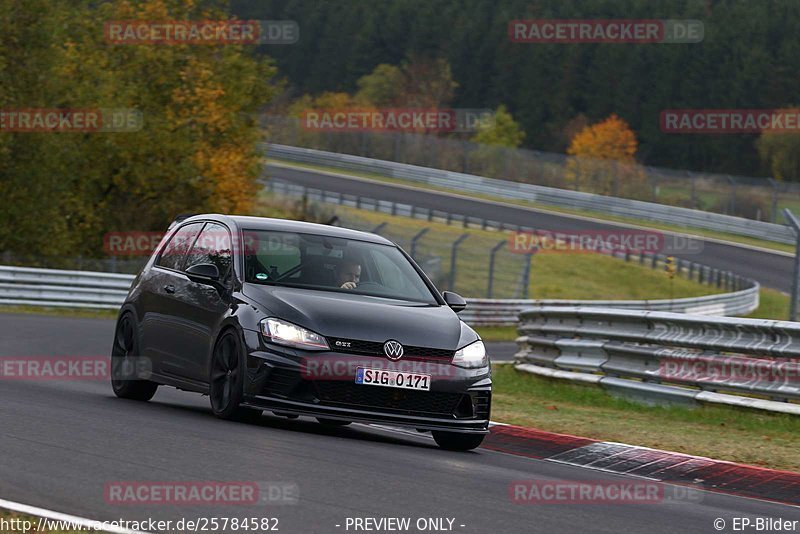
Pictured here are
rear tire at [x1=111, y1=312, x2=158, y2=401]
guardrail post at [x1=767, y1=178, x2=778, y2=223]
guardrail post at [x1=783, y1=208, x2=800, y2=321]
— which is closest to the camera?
rear tire at [x1=111, y1=312, x2=158, y2=401]

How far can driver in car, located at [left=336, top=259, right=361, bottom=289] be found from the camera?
10719 millimetres

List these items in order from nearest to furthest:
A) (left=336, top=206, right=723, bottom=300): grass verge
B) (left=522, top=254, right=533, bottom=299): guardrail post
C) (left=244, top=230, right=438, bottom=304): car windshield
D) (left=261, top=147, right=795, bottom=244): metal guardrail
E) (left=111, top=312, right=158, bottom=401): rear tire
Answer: (left=244, top=230, right=438, bottom=304): car windshield, (left=111, top=312, right=158, bottom=401): rear tire, (left=336, top=206, right=723, bottom=300): grass verge, (left=522, top=254, right=533, bottom=299): guardrail post, (left=261, top=147, right=795, bottom=244): metal guardrail

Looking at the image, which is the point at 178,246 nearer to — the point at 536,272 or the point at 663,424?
the point at 663,424

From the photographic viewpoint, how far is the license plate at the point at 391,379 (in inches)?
381

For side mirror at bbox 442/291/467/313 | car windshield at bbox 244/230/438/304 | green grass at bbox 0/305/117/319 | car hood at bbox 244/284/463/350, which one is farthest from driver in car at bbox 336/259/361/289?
green grass at bbox 0/305/117/319

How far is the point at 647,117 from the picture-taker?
376 ft

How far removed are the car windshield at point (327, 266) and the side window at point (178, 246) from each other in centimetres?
100

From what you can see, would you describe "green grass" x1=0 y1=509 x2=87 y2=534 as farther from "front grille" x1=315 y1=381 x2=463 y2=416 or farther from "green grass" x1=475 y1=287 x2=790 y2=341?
"green grass" x1=475 y1=287 x2=790 y2=341

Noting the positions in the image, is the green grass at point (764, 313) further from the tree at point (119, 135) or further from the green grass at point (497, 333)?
the tree at point (119, 135)

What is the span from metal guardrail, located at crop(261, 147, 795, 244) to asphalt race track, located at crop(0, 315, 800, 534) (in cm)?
4359

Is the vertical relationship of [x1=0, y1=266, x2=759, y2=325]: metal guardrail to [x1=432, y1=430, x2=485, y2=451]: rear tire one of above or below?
below

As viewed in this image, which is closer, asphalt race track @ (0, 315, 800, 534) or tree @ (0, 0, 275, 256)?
asphalt race track @ (0, 315, 800, 534)

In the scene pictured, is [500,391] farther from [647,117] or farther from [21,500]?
A: [647,117]

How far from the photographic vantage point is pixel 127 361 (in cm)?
1215
